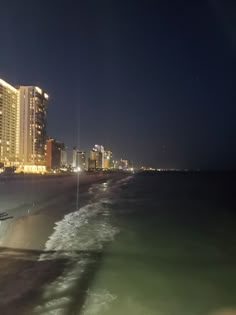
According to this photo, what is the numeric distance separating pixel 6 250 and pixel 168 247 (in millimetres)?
7260

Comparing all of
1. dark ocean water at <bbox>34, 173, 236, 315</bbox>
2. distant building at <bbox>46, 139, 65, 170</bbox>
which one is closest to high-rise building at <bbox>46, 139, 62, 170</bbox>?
distant building at <bbox>46, 139, 65, 170</bbox>

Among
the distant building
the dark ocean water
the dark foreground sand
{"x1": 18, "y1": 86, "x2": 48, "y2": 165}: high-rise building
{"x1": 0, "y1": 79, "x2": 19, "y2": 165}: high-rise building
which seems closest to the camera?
the dark foreground sand

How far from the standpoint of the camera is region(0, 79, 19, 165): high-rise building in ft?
525

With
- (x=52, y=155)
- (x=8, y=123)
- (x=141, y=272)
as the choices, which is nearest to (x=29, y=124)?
(x=8, y=123)

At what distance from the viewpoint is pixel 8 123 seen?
166m

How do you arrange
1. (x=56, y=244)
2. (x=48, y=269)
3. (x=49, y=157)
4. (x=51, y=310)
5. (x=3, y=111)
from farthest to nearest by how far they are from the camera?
(x=49, y=157)
(x=3, y=111)
(x=56, y=244)
(x=48, y=269)
(x=51, y=310)

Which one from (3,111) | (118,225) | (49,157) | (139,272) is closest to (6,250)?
(139,272)

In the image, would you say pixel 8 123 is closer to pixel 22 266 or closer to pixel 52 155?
pixel 52 155

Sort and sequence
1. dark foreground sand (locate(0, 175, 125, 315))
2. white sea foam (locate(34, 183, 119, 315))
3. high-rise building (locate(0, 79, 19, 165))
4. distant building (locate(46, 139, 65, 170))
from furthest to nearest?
distant building (locate(46, 139, 65, 170))
high-rise building (locate(0, 79, 19, 165))
white sea foam (locate(34, 183, 119, 315))
dark foreground sand (locate(0, 175, 125, 315))

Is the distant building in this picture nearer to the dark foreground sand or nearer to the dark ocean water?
the dark foreground sand

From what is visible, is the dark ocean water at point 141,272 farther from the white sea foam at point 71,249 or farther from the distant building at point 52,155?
the distant building at point 52,155

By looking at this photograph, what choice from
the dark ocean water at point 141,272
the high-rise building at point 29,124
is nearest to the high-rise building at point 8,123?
the high-rise building at point 29,124

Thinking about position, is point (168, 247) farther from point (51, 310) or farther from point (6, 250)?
point (51, 310)

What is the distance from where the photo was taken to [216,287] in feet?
38.2
